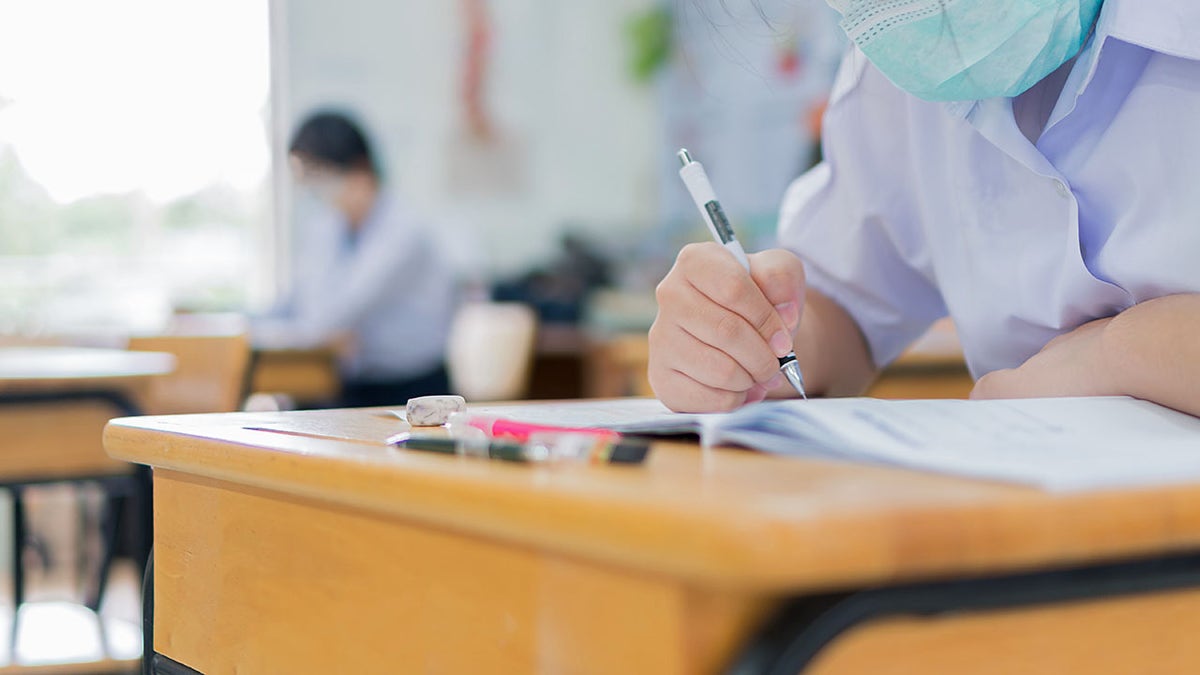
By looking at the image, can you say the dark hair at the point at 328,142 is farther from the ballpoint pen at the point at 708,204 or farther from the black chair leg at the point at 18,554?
the ballpoint pen at the point at 708,204

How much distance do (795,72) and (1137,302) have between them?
195 inches

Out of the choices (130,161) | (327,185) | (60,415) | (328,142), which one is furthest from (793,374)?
(130,161)

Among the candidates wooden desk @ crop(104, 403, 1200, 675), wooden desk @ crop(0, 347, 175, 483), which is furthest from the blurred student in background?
wooden desk @ crop(104, 403, 1200, 675)

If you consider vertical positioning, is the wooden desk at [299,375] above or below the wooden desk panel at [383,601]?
below

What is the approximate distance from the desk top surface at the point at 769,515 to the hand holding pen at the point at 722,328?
30 centimetres

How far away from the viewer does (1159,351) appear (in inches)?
28.1

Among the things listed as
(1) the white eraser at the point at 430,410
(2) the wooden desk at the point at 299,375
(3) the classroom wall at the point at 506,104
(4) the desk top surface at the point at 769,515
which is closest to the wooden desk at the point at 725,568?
(4) the desk top surface at the point at 769,515

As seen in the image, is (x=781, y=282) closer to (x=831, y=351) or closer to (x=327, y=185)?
(x=831, y=351)

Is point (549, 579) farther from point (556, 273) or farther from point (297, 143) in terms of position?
point (556, 273)

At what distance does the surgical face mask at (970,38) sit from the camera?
0.81 m

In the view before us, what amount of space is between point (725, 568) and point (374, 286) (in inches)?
143

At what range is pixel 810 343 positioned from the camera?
1088 mm

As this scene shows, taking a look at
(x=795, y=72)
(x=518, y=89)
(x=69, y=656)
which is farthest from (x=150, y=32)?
(x=69, y=656)

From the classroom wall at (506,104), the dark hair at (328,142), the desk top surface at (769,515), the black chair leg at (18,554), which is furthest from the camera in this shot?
the classroom wall at (506,104)
